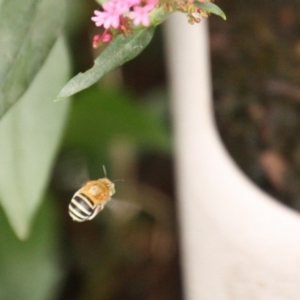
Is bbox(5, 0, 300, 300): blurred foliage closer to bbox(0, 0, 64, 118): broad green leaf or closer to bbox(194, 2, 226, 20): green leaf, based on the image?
bbox(0, 0, 64, 118): broad green leaf

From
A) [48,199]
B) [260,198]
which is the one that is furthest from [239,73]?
[48,199]

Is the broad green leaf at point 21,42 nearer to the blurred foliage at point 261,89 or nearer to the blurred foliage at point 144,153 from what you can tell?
A: the blurred foliage at point 144,153

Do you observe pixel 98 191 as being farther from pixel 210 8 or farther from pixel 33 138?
pixel 210 8

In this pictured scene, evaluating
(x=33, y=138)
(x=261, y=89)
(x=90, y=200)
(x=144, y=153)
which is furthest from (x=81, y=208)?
(x=144, y=153)

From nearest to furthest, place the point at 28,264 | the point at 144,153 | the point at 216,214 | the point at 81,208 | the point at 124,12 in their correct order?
1. the point at 124,12
2. the point at 81,208
3. the point at 216,214
4. the point at 28,264
5. the point at 144,153

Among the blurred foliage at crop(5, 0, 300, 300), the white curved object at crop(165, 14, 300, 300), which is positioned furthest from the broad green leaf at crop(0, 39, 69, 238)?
the white curved object at crop(165, 14, 300, 300)
